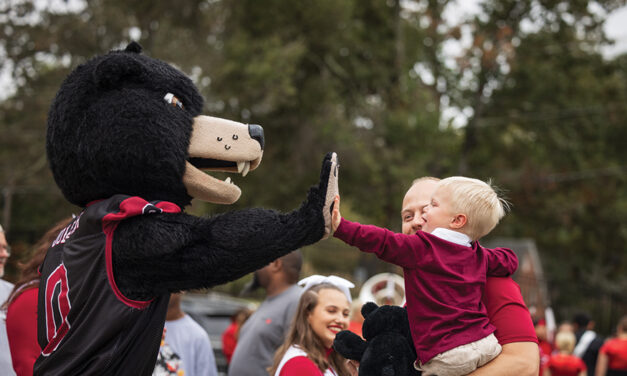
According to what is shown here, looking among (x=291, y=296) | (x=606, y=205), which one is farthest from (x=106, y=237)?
(x=606, y=205)

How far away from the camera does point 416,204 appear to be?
2.87 metres

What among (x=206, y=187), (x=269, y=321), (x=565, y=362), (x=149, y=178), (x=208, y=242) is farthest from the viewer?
(x=565, y=362)

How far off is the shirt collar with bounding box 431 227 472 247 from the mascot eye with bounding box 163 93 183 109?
1.18 m

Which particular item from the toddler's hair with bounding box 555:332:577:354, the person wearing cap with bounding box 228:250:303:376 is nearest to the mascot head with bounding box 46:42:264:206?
the person wearing cap with bounding box 228:250:303:376

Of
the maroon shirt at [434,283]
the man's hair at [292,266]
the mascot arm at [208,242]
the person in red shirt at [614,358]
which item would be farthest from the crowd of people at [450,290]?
the person in red shirt at [614,358]

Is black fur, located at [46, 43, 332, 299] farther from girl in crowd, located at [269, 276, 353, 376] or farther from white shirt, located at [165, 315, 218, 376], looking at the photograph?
white shirt, located at [165, 315, 218, 376]

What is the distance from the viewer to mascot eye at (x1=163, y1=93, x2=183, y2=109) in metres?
2.73

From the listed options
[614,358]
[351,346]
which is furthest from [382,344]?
[614,358]

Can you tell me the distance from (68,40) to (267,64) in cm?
439

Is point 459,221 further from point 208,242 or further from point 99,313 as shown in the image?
point 99,313

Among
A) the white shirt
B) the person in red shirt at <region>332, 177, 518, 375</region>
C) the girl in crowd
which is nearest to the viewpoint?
the person in red shirt at <region>332, 177, 518, 375</region>

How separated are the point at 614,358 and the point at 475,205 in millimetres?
7232

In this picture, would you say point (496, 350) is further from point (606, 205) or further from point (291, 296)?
point (606, 205)

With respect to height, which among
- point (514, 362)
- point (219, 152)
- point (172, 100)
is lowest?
point (514, 362)
